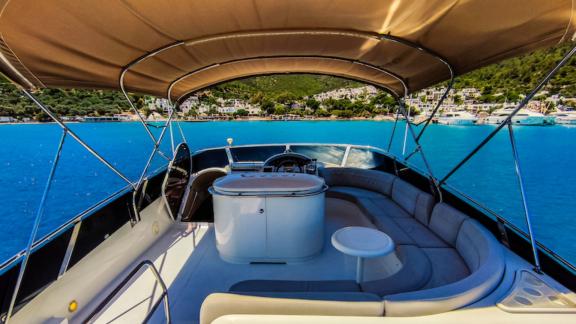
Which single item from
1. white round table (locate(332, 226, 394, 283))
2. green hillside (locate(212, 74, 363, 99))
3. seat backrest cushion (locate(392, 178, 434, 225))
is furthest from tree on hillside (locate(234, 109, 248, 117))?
white round table (locate(332, 226, 394, 283))

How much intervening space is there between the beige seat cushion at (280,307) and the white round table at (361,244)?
1.83ft

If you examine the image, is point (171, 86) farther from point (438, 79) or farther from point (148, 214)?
point (438, 79)

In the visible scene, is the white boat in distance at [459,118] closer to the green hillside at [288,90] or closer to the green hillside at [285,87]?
the green hillside at [288,90]

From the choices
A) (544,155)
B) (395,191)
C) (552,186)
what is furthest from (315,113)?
(395,191)

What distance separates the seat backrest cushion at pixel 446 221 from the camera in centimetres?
204

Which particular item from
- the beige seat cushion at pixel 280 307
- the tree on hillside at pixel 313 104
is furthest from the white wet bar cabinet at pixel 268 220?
the tree on hillside at pixel 313 104

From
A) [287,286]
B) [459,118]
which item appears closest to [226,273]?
[287,286]

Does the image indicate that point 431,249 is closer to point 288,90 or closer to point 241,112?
point 241,112

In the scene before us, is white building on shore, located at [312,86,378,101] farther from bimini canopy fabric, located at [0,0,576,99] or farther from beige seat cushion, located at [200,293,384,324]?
beige seat cushion, located at [200,293,384,324]

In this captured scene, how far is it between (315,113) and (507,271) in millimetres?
33056

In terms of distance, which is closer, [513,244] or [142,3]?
[142,3]

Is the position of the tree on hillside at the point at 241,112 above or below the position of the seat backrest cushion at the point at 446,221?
above

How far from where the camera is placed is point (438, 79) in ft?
8.75

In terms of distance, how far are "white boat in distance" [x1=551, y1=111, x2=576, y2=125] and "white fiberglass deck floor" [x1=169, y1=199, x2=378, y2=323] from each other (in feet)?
119
